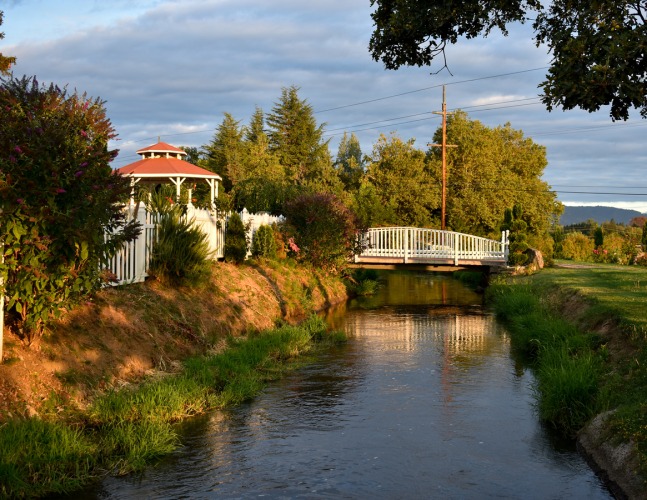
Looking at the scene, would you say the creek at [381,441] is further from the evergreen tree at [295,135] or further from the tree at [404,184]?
the evergreen tree at [295,135]

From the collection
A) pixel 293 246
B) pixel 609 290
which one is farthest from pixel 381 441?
pixel 293 246

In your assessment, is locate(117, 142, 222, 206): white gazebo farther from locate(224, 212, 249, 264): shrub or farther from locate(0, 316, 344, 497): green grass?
locate(0, 316, 344, 497): green grass

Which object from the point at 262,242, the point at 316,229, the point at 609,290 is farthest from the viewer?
the point at 316,229

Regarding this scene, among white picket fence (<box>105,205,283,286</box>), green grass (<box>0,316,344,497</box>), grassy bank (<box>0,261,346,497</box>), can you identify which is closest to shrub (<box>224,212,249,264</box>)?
white picket fence (<box>105,205,283,286</box>)

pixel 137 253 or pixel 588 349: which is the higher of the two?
pixel 137 253

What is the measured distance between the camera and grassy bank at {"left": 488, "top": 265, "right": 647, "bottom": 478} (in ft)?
29.7

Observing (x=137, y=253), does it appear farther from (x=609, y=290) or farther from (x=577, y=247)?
(x=577, y=247)

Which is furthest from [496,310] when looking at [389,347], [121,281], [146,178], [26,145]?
[26,145]

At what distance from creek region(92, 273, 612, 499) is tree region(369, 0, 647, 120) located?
170 inches

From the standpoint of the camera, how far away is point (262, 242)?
22.4m

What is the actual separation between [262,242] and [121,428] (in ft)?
45.9

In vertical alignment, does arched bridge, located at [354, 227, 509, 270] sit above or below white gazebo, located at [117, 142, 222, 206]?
below

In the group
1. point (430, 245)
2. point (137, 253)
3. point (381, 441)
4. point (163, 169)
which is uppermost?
point (163, 169)

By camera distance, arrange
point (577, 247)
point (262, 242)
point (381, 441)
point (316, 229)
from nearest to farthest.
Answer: point (381, 441), point (262, 242), point (316, 229), point (577, 247)
